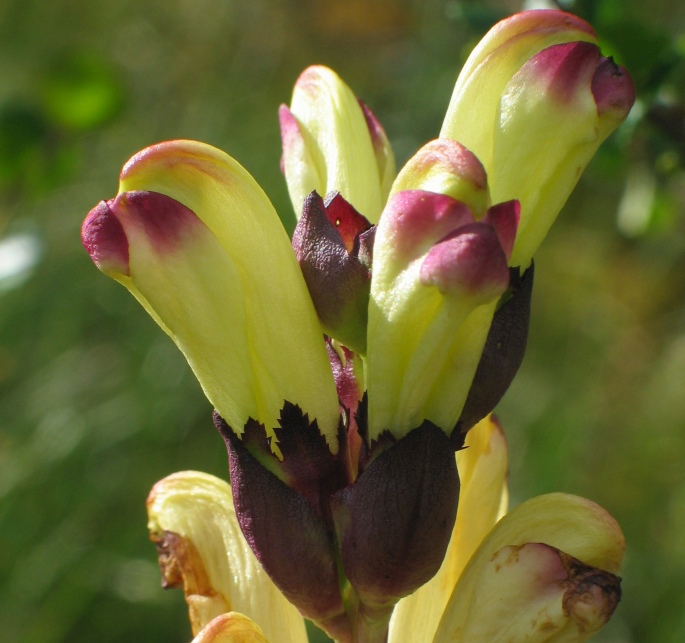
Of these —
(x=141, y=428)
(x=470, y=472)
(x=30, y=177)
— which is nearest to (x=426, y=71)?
(x=141, y=428)

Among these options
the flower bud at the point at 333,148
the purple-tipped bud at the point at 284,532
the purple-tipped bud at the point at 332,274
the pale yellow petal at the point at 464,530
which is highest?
the flower bud at the point at 333,148

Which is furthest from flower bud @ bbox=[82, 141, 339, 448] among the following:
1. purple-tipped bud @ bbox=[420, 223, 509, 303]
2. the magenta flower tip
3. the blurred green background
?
the blurred green background

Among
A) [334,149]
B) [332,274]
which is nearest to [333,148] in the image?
[334,149]

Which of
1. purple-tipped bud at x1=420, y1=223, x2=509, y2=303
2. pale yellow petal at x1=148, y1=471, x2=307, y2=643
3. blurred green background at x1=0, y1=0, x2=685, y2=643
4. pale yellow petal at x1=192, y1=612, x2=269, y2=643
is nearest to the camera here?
purple-tipped bud at x1=420, y1=223, x2=509, y2=303

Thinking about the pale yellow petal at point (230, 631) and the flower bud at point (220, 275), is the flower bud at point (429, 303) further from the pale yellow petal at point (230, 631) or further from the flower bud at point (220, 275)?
the pale yellow petal at point (230, 631)

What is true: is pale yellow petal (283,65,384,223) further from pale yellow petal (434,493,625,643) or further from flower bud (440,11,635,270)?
pale yellow petal (434,493,625,643)

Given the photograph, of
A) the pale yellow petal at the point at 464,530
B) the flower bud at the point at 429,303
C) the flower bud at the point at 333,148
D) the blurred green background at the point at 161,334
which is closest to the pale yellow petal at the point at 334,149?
the flower bud at the point at 333,148

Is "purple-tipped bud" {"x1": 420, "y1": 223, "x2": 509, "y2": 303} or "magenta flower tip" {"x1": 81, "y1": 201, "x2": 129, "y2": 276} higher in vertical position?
"magenta flower tip" {"x1": 81, "y1": 201, "x2": 129, "y2": 276}
